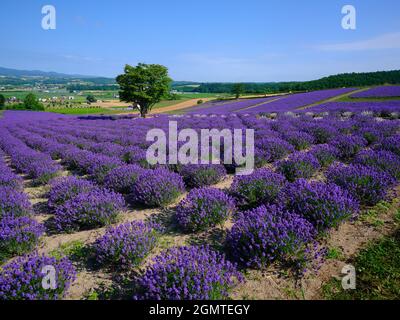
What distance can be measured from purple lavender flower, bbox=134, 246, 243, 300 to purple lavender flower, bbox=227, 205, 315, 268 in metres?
0.33

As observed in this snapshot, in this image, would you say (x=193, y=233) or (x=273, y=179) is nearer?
(x=193, y=233)

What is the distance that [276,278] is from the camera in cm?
267

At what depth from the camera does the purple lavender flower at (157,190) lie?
4379 mm

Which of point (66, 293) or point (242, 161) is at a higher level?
point (242, 161)

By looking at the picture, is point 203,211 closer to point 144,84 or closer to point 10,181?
point 10,181

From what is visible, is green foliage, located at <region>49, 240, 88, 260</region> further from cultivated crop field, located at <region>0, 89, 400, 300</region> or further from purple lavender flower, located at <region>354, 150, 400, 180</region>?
purple lavender flower, located at <region>354, 150, 400, 180</region>

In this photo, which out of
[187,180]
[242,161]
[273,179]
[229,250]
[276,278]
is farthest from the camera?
[242,161]

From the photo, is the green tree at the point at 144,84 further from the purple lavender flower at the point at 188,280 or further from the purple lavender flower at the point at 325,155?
the purple lavender flower at the point at 188,280

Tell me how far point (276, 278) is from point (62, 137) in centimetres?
1119

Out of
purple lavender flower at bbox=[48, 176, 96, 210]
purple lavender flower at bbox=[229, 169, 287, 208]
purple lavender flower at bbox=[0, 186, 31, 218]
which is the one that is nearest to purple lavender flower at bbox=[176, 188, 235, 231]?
purple lavender flower at bbox=[229, 169, 287, 208]

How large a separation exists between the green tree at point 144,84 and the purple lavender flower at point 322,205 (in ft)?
76.0

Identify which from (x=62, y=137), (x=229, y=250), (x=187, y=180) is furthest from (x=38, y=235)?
(x=62, y=137)

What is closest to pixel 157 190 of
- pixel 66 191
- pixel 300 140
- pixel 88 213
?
pixel 88 213

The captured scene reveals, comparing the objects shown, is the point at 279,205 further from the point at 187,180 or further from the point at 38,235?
the point at 38,235
